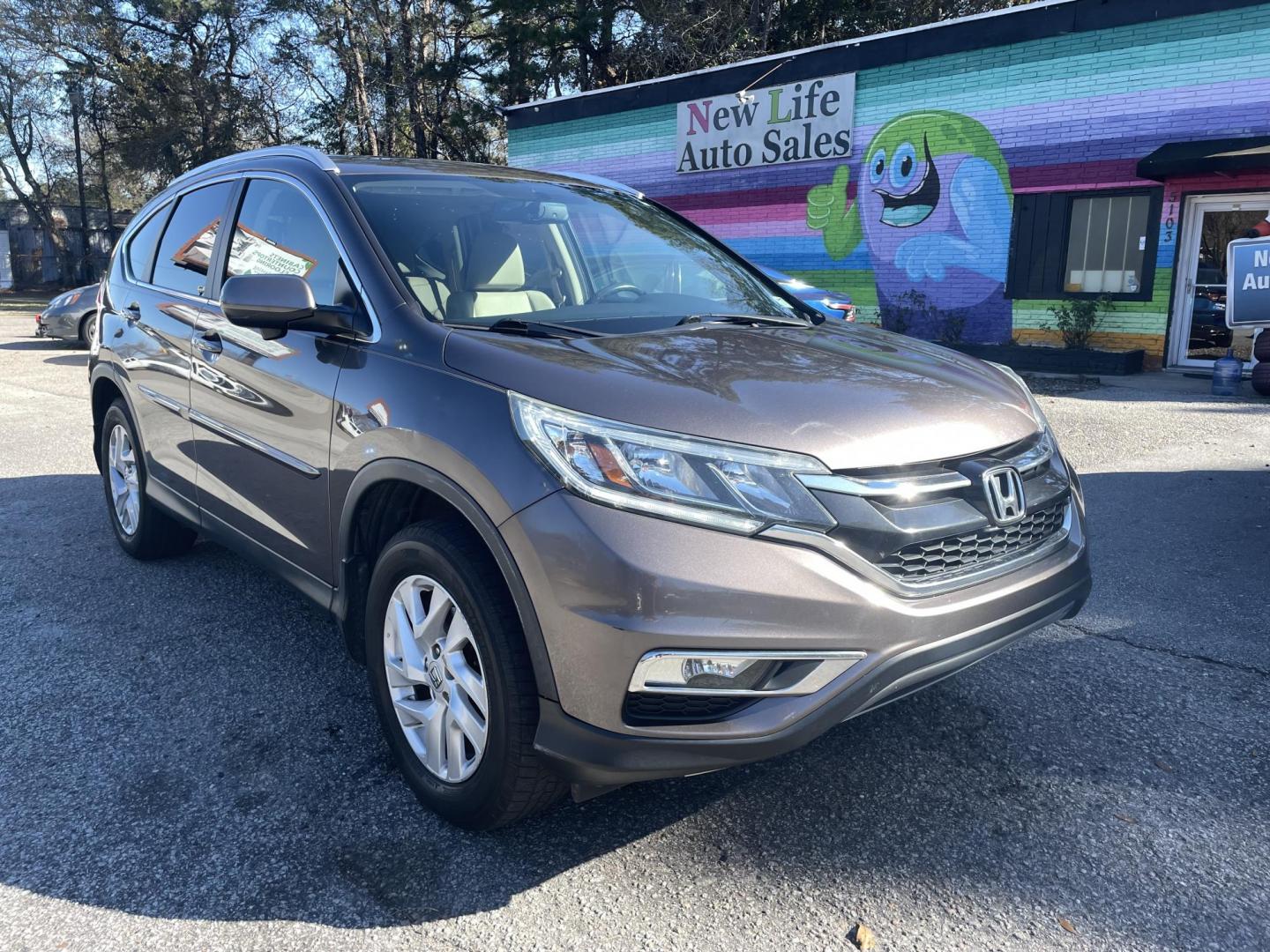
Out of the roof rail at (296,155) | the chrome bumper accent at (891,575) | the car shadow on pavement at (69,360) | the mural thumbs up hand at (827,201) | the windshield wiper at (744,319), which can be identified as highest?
the mural thumbs up hand at (827,201)

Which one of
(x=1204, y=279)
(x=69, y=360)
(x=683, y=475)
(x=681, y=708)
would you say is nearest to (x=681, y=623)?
(x=681, y=708)

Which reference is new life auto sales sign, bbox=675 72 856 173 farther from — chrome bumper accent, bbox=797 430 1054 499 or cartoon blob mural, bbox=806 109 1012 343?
chrome bumper accent, bbox=797 430 1054 499

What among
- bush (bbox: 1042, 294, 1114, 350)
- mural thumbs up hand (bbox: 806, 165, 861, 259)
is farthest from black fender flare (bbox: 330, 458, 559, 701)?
mural thumbs up hand (bbox: 806, 165, 861, 259)

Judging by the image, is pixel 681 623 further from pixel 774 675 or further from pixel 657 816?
pixel 657 816

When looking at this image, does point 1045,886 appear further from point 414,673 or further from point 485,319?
point 485,319

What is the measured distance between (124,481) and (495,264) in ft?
8.88

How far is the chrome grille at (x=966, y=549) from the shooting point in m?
2.26

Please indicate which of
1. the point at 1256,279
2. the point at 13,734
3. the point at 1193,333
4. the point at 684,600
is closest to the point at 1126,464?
the point at 1256,279

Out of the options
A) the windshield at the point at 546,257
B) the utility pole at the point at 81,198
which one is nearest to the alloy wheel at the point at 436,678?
the windshield at the point at 546,257

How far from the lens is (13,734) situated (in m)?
3.12

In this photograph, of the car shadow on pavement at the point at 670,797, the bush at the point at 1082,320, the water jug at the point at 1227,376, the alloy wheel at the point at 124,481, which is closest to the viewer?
the car shadow on pavement at the point at 670,797

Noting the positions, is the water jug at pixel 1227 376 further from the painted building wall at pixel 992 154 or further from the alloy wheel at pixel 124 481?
the alloy wheel at pixel 124 481

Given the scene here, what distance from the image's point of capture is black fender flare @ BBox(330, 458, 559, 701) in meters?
2.20

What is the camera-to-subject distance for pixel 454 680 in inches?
97.4
